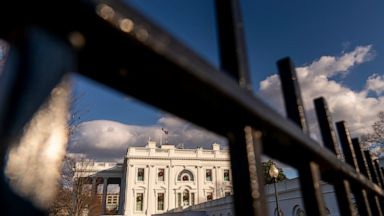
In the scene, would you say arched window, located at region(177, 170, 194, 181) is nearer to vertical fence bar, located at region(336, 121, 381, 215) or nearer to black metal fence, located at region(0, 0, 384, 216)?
vertical fence bar, located at region(336, 121, 381, 215)

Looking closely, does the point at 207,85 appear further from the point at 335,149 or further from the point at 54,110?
the point at 335,149

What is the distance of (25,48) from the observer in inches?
12.9

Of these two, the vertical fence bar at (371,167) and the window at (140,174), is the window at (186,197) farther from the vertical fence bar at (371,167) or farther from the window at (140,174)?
the vertical fence bar at (371,167)

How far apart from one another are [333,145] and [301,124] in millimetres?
415

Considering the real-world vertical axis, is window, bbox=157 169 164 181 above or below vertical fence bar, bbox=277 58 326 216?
above

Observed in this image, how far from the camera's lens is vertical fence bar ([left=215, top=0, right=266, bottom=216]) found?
53 centimetres

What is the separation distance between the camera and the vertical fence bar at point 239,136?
0.53 meters

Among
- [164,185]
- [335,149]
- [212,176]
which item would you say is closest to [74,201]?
[335,149]

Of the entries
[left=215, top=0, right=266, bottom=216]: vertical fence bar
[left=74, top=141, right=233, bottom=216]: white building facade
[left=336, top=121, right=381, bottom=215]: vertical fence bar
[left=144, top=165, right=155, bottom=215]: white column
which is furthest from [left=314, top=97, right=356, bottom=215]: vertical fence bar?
[left=144, top=165, right=155, bottom=215]: white column

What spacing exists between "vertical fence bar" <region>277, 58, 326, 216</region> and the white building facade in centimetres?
4675

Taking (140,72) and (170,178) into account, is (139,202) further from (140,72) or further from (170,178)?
(140,72)

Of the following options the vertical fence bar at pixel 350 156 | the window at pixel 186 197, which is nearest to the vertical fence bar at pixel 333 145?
the vertical fence bar at pixel 350 156

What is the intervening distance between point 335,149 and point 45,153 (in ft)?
3.92

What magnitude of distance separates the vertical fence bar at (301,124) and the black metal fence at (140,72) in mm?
21
